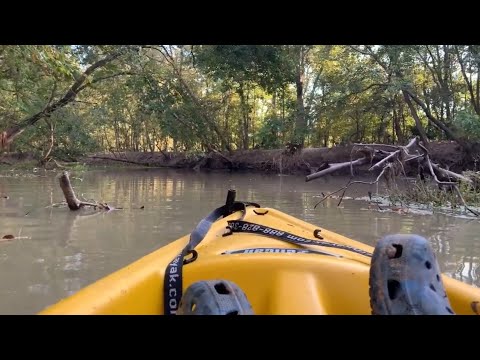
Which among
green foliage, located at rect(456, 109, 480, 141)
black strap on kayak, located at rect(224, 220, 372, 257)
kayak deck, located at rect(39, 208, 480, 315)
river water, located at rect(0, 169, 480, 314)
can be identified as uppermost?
green foliage, located at rect(456, 109, 480, 141)

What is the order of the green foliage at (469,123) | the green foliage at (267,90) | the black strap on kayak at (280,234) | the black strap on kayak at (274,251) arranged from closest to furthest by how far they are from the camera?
1. the black strap on kayak at (274,251)
2. the black strap on kayak at (280,234)
3. the green foliage at (469,123)
4. the green foliage at (267,90)

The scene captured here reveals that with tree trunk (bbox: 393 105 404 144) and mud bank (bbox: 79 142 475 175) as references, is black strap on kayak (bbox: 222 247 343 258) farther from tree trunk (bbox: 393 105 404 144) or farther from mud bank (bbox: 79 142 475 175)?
tree trunk (bbox: 393 105 404 144)

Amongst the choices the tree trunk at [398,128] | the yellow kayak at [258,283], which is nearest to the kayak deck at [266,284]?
the yellow kayak at [258,283]

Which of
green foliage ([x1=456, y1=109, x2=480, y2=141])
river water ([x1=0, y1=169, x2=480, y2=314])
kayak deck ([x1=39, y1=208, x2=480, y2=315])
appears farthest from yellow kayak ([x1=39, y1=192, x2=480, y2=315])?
green foliage ([x1=456, y1=109, x2=480, y2=141])

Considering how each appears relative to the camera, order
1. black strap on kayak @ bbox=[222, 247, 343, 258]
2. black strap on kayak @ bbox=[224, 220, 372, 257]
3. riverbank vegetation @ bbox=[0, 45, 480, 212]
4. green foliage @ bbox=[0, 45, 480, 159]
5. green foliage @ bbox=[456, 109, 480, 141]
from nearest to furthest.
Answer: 1. black strap on kayak @ bbox=[222, 247, 343, 258]
2. black strap on kayak @ bbox=[224, 220, 372, 257]
3. green foliage @ bbox=[456, 109, 480, 141]
4. riverbank vegetation @ bbox=[0, 45, 480, 212]
5. green foliage @ bbox=[0, 45, 480, 159]

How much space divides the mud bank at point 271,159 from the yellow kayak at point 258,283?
12.1 metres

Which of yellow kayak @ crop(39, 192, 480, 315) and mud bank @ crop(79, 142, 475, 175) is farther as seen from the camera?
mud bank @ crop(79, 142, 475, 175)

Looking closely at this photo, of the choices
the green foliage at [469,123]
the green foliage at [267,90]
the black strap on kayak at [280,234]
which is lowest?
the black strap on kayak at [280,234]

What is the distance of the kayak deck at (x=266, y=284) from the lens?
1428 mm

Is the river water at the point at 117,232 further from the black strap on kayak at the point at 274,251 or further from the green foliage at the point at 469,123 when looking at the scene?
the green foliage at the point at 469,123

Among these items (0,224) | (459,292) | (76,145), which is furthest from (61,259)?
(76,145)

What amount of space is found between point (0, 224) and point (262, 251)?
166 inches

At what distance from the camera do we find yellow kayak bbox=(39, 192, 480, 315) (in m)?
1.43
